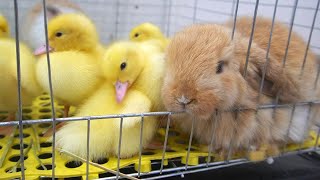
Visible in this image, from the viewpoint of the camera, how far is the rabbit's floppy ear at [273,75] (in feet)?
2.68

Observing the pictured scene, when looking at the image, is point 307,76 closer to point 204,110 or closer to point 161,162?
point 204,110

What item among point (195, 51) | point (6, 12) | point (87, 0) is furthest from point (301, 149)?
point (6, 12)

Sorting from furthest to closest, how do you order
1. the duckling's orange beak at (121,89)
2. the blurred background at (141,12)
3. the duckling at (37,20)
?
→ 1. the blurred background at (141,12)
2. the duckling at (37,20)
3. the duckling's orange beak at (121,89)

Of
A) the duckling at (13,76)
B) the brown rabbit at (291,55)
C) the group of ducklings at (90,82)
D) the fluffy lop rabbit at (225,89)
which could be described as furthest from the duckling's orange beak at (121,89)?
the brown rabbit at (291,55)

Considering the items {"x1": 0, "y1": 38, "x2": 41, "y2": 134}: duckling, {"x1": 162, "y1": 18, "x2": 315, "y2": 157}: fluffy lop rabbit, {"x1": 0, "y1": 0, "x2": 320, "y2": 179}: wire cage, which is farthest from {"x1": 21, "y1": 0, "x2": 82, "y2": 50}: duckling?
{"x1": 162, "y1": 18, "x2": 315, "y2": 157}: fluffy lop rabbit

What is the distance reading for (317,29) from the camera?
0.95 meters

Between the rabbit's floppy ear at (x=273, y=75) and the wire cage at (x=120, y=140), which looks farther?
the rabbit's floppy ear at (x=273, y=75)

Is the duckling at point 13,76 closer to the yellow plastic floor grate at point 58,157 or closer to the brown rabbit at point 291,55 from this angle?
the yellow plastic floor grate at point 58,157

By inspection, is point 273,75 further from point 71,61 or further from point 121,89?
point 71,61

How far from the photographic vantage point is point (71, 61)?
84 cm

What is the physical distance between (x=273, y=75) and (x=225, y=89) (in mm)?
172

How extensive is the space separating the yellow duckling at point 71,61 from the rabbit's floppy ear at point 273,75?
1.38 feet

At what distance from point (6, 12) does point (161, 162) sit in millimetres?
1009

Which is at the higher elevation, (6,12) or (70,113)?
(6,12)
